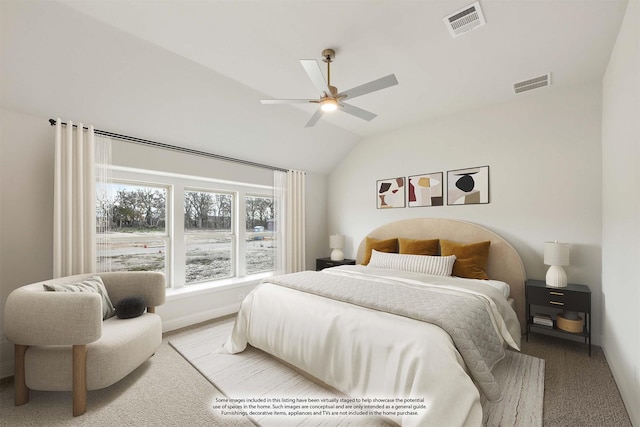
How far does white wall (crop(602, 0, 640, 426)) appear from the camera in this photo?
1.62 meters

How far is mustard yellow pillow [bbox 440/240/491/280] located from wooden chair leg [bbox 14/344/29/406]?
3.82 meters

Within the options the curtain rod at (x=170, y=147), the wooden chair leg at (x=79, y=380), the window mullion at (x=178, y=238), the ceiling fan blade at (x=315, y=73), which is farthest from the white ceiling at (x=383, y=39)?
the wooden chair leg at (x=79, y=380)

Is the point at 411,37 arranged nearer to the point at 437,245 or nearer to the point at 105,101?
the point at 437,245

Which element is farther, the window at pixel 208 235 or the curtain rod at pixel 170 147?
the window at pixel 208 235

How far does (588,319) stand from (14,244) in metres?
5.11

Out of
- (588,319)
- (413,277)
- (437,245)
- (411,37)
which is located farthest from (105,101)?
(588,319)

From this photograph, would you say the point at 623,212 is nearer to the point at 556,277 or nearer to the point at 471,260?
the point at 556,277

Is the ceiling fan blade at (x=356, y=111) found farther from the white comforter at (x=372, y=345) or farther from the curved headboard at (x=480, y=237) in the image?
the curved headboard at (x=480, y=237)

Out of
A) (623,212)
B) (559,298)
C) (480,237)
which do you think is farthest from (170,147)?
(559,298)

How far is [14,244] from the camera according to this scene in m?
2.25

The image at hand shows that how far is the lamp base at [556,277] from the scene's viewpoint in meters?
2.65

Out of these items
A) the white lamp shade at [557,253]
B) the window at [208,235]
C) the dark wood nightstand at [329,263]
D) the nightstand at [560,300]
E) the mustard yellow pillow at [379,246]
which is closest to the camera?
the nightstand at [560,300]

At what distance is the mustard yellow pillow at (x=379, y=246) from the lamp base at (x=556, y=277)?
167 cm

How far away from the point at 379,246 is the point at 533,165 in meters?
2.05
